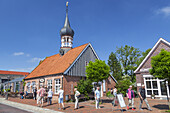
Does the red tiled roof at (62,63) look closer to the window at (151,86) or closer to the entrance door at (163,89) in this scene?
the window at (151,86)

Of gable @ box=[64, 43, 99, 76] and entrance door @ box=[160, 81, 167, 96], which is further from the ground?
gable @ box=[64, 43, 99, 76]

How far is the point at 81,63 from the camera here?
19.5 metres

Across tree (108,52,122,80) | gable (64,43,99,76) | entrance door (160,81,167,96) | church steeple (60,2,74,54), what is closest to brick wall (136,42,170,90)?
entrance door (160,81,167,96)

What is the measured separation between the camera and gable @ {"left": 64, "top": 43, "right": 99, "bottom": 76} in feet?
58.0

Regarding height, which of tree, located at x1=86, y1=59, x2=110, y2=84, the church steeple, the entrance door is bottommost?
the entrance door

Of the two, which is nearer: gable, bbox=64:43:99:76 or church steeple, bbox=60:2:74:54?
gable, bbox=64:43:99:76

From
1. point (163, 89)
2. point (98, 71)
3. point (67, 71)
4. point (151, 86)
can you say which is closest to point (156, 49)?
point (151, 86)

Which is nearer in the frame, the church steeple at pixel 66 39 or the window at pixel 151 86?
the window at pixel 151 86

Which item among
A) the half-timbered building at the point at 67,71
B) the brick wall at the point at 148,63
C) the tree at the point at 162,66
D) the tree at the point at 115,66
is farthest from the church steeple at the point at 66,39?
the tree at the point at 115,66

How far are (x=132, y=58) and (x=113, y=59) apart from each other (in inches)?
239

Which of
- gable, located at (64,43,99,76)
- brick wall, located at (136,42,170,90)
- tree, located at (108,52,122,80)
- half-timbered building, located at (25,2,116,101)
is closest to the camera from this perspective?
brick wall, located at (136,42,170,90)

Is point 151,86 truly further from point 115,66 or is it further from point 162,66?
point 115,66

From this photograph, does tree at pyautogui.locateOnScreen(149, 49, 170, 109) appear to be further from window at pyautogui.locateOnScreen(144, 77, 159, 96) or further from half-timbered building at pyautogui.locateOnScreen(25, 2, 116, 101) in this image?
half-timbered building at pyautogui.locateOnScreen(25, 2, 116, 101)

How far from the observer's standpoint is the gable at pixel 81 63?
17.7m
